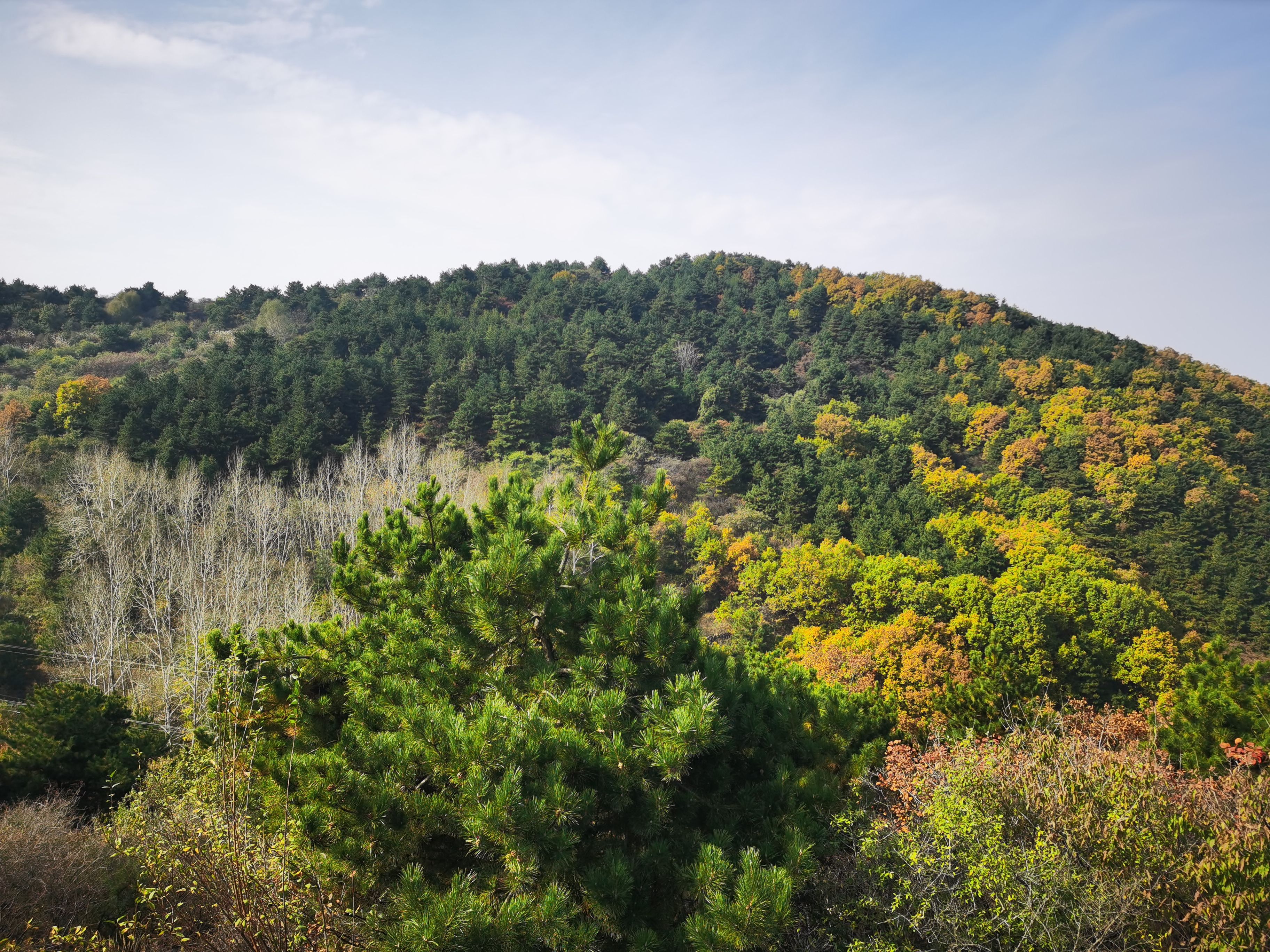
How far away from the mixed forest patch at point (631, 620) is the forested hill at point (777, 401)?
0.29 metres

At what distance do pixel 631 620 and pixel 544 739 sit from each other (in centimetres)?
117

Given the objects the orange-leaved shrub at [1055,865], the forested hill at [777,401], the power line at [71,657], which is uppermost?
the forested hill at [777,401]

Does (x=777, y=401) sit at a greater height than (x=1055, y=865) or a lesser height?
greater

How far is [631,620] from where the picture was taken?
5.21m

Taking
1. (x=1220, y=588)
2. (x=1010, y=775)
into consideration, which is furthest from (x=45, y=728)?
(x=1220, y=588)

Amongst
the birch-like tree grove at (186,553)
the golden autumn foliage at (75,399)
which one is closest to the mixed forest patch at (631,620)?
the golden autumn foliage at (75,399)

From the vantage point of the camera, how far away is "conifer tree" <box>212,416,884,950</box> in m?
4.00

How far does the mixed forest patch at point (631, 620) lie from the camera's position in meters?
4.37

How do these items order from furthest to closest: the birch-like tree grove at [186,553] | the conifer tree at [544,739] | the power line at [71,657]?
the birch-like tree grove at [186,553] → the power line at [71,657] → the conifer tree at [544,739]

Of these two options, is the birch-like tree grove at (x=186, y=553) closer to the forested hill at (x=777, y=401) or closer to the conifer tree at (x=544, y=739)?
the forested hill at (x=777, y=401)

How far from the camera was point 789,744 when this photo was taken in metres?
6.30

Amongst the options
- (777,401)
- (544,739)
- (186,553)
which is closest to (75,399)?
(186,553)

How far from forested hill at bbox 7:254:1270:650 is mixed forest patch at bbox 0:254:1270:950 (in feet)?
0.97

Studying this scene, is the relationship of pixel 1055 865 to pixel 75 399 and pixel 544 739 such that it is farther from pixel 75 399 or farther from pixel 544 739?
pixel 75 399
